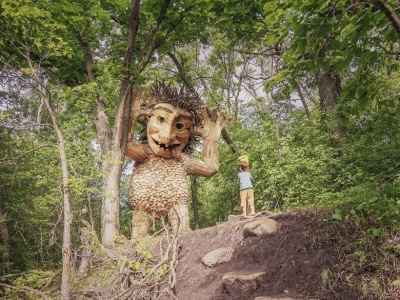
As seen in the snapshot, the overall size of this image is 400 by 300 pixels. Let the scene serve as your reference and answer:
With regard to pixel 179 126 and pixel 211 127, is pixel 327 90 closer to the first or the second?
pixel 211 127

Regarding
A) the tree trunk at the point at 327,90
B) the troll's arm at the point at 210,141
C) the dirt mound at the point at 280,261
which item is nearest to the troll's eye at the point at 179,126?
the troll's arm at the point at 210,141

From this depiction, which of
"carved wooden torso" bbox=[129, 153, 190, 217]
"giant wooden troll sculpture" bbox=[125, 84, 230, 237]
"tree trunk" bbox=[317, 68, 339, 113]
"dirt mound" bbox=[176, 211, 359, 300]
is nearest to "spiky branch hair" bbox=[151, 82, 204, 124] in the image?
"giant wooden troll sculpture" bbox=[125, 84, 230, 237]

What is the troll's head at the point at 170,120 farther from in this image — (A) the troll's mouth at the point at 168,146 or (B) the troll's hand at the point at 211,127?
(B) the troll's hand at the point at 211,127

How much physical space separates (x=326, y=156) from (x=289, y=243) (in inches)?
121

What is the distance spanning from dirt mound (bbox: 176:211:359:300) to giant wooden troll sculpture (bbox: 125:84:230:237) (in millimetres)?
1565

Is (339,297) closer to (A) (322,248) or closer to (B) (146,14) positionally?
(A) (322,248)

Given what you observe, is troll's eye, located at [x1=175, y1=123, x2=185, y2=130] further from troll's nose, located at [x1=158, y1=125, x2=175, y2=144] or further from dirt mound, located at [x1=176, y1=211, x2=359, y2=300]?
dirt mound, located at [x1=176, y1=211, x2=359, y2=300]

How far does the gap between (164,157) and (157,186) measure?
2.12 ft

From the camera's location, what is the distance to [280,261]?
3.37 metres

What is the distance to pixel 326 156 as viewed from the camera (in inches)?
240

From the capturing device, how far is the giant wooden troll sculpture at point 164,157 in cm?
602

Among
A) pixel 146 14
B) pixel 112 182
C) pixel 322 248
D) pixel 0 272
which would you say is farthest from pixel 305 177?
pixel 0 272

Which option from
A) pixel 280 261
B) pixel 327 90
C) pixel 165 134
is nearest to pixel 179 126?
pixel 165 134

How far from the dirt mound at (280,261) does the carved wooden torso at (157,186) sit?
1.56m
